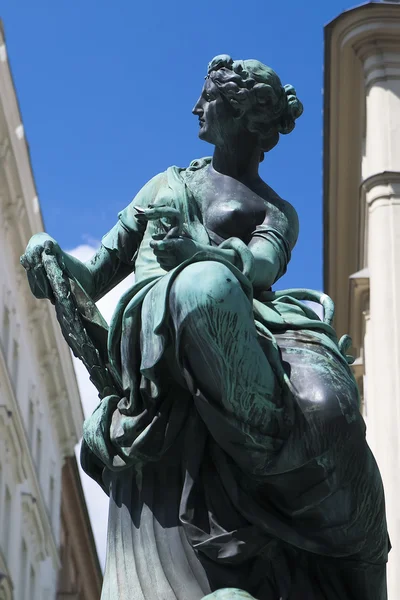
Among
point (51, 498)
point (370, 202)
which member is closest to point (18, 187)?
point (51, 498)

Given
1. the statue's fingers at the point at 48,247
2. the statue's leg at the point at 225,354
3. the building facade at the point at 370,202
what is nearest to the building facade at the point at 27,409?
the building facade at the point at 370,202

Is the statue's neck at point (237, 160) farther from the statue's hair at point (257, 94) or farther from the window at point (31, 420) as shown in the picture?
the window at point (31, 420)

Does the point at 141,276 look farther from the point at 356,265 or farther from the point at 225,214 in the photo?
the point at 356,265

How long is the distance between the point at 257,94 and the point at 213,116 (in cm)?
17

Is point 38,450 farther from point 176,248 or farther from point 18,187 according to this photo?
point 176,248

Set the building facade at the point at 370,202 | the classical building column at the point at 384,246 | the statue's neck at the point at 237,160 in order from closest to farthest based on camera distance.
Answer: the statue's neck at the point at 237,160
the classical building column at the point at 384,246
the building facade at the point at 370,202

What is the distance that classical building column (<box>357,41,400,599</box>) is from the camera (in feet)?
65.3

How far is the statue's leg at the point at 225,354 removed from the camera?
3836 mm

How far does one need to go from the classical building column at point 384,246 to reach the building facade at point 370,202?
0.02m

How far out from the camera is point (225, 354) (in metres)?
3.85

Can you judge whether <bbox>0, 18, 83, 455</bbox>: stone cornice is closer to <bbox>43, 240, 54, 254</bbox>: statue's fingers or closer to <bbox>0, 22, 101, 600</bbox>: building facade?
<bbox>0, 22, 101, 600</bbox>: building facade

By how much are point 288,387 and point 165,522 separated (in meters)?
0.53

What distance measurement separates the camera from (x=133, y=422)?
4098 millimetres

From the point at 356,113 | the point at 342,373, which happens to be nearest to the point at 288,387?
the point at 342,373
